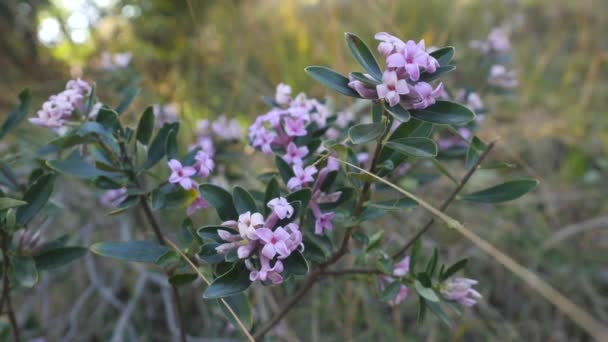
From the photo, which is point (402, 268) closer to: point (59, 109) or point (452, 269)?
point (452, 269)

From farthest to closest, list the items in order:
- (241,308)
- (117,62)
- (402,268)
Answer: (117,62) → (402,268) → (241,308)

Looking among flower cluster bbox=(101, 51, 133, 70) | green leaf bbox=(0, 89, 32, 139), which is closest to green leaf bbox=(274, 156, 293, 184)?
green leaf bbox=(0, 89, 32, 139)

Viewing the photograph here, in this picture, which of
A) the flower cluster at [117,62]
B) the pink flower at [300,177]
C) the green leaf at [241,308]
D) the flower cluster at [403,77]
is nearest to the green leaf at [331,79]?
the flower cluster at [403,77]

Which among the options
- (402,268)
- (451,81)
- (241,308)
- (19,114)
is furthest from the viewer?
(451,81)

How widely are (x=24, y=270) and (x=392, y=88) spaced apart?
2.24ft

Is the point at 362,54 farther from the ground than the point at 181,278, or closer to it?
farther from the ground

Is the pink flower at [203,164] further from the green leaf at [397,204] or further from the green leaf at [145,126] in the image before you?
the green leaf at [397,204]

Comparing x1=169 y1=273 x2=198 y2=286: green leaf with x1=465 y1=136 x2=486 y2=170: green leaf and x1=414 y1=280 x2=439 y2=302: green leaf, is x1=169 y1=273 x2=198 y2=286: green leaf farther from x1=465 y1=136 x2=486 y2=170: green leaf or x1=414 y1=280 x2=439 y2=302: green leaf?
x1=465 y1=136 x2=486 y2=170: green leaf

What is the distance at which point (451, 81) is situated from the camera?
93.4 inches

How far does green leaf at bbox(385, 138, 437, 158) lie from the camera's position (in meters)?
0.73

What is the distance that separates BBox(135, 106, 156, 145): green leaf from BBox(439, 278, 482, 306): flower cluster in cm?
60

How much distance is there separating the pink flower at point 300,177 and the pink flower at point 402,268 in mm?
238

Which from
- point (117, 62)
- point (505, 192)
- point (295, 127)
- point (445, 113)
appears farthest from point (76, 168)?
point (117, 62)

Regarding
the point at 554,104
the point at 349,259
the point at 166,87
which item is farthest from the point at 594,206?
the point at 166,87
